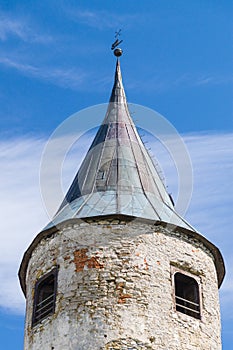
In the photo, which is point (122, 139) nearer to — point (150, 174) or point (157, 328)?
point (150, 174)

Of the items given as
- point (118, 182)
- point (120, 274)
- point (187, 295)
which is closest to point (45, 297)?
point (120, 274)

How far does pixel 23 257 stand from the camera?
17.5 metres

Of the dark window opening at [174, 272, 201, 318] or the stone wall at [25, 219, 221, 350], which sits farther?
the dark window opening at [174, 272, 201, 318]

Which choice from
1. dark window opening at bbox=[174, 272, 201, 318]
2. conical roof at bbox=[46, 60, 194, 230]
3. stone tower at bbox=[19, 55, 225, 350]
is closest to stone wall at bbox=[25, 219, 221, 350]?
stone tower at bbox=[19, 55, 225, 350]

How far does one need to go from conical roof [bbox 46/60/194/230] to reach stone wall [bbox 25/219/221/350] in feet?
1.78

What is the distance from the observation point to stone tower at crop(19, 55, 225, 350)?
15188 millimetres

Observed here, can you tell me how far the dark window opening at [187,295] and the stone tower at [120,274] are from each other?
24 mm

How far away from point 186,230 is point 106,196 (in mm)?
2013

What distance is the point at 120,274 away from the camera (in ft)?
51.3

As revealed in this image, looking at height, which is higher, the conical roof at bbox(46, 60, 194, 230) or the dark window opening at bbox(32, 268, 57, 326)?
the conical roof at bbox(46, 60, 194, 230)

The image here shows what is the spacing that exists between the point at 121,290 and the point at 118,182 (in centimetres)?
330

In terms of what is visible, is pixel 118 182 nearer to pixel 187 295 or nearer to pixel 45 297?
pixel 187 295

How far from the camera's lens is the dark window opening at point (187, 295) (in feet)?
53.0

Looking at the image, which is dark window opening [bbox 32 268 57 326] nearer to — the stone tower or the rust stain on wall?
the stone tower
